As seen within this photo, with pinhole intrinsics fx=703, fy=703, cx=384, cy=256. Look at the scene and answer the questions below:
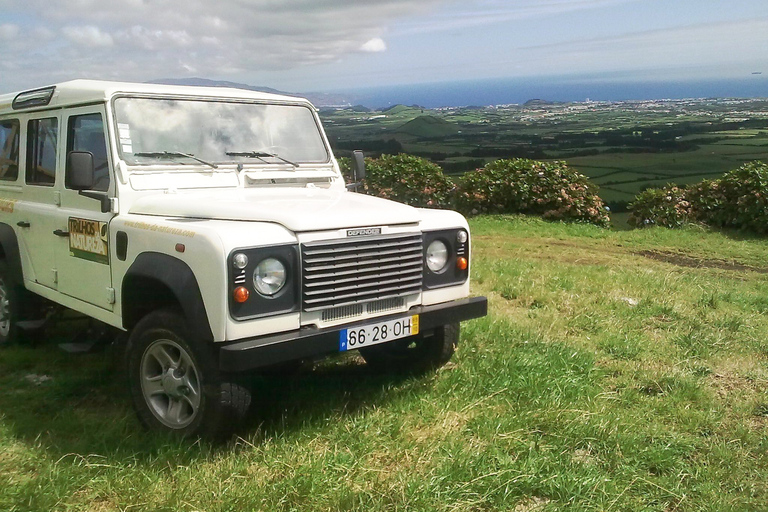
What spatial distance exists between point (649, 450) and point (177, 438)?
8.13 feet

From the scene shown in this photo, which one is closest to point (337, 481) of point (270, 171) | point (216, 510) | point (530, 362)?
point (216, 510)

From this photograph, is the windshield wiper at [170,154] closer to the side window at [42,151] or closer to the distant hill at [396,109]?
the side window at [42,151]

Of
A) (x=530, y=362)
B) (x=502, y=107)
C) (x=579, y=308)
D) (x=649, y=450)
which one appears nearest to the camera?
(x=649, y=450)

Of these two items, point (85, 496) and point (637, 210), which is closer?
point (85, 496)

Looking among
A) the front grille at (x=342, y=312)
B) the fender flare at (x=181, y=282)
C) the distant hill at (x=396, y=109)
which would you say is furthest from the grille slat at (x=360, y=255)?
the distant hill at (x=396, y=109)

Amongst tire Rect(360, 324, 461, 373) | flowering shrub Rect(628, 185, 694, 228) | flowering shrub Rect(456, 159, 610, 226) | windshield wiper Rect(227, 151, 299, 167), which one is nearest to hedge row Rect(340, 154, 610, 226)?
flowering shrub Rect(456, 159, 610, 226)

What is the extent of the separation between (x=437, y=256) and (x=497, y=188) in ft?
35.8

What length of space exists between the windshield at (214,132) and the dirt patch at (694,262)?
7.26m

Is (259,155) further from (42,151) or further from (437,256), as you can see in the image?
(42,151)

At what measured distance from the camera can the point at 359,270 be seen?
388 centimetres

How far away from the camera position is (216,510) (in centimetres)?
311

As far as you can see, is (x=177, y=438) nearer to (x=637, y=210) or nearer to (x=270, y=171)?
(x=270, y=171)

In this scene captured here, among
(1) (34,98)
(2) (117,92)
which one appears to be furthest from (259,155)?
(1) (34,98)

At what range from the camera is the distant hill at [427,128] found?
22125 millimetres
